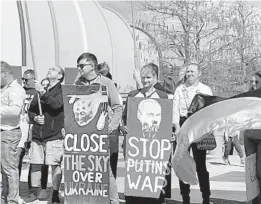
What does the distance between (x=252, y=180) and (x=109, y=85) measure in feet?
6.36

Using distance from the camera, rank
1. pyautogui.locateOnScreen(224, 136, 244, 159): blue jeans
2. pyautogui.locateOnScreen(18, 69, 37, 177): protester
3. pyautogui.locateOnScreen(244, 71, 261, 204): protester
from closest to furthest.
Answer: pyautogui.locateOnScreen(244, 71, 261, 204): protester → pyautogui.locateOnScreen(18, 69, 37, 177): protester → pyautogui.locateOnScreen(224, 136, 244, 159): blue jeans

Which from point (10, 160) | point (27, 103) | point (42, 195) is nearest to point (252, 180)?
point (10, 160)

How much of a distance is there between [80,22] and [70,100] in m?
20.7

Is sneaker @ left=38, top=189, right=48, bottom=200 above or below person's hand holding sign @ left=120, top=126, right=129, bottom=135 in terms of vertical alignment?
below

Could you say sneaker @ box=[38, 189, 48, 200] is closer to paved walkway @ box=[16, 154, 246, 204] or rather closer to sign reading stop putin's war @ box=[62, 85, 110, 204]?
paved walkway @ box=[16, 154, 246, 204]

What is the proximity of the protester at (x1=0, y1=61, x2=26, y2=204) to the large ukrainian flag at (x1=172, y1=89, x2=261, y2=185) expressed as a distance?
2.17 m

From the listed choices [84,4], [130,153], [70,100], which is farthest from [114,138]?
[84,4]

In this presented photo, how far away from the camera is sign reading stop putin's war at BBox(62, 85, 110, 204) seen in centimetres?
650

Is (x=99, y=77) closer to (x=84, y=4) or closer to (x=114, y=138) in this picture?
(x=114, y=138)

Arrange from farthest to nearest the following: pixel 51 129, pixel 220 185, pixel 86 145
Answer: pixel 220 185 < pixel 51 129 < pixel 86 145

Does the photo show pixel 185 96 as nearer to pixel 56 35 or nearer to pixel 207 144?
pixel 207 144

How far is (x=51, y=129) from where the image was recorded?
7.55 meters

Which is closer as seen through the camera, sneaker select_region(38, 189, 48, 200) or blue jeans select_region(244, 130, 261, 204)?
blue jeans select_region(244, 130, 261, 204)

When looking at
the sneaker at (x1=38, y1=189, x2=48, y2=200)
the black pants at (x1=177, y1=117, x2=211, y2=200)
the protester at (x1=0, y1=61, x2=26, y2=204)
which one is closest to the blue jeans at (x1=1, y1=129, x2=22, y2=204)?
the protester at (x1=0, y1=61, x2=26, y2=204)
